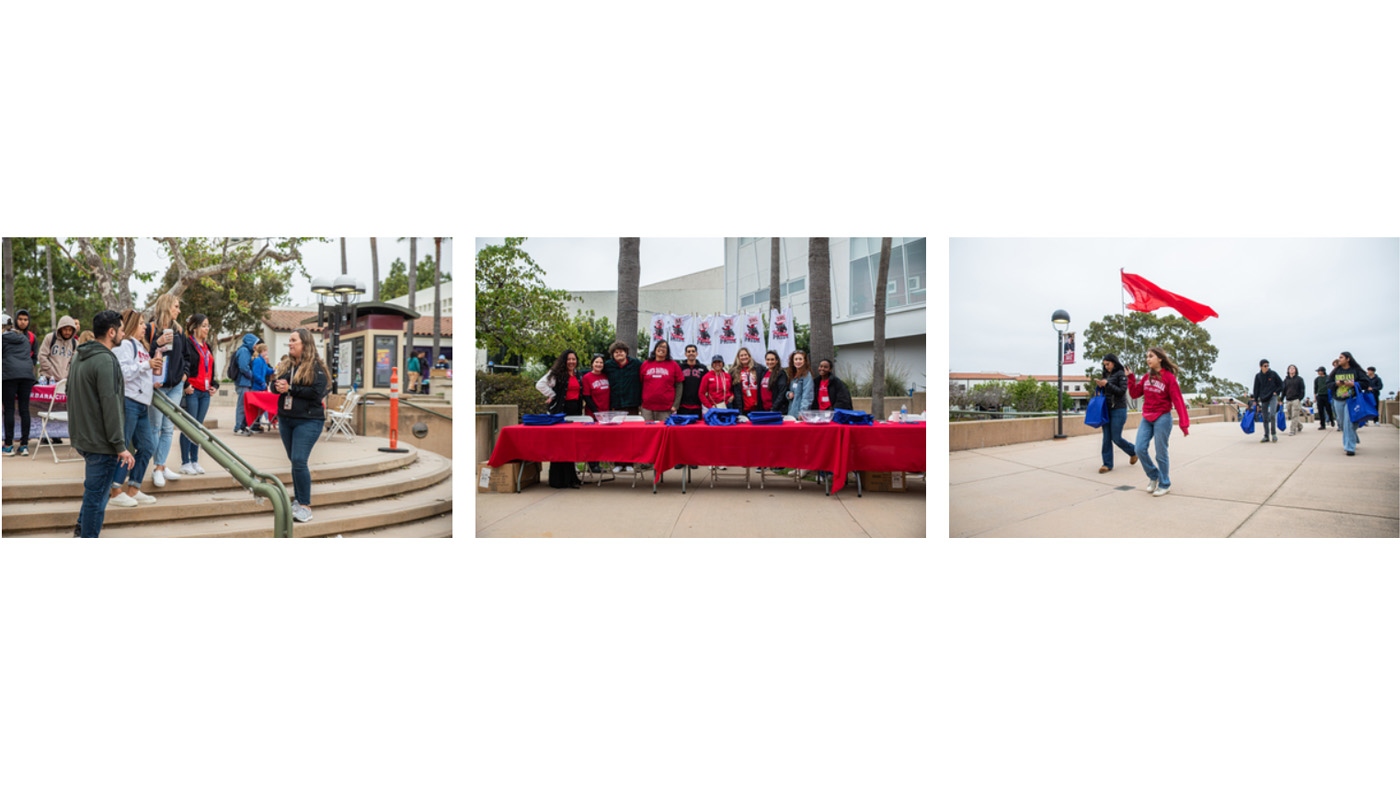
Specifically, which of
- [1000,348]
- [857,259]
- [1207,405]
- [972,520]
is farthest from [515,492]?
[857,259]

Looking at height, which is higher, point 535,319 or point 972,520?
point 535,319

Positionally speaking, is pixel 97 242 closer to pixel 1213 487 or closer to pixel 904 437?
pixel 904 437

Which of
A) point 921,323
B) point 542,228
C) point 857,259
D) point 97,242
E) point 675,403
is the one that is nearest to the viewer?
point 542,228

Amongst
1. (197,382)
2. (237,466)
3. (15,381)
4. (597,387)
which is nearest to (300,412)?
(237,466)

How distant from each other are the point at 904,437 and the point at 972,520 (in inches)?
36.6

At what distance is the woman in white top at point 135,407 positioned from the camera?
4.24 m

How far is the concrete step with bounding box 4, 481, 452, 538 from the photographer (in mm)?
4156

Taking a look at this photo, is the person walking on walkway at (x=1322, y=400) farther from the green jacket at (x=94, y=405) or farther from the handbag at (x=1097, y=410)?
the green jacket at (x=94, y=405)

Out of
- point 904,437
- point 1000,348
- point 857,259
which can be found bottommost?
point 904,437

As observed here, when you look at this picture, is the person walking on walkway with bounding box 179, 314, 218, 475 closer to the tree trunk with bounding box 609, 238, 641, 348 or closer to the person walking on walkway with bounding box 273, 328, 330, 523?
the person walking on walkway with bounding box 273, 328, 330, 523

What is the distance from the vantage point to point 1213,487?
5078 mm

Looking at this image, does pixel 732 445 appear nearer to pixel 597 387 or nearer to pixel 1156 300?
pixel 597 387

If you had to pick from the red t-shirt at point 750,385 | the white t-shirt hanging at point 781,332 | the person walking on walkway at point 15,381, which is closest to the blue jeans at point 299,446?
the person walking on walkway at point 15,381

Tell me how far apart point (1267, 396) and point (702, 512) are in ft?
14.6
